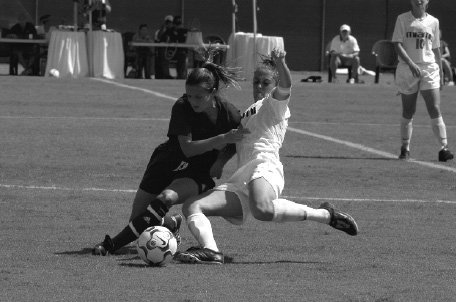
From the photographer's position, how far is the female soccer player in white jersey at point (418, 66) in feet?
49.2

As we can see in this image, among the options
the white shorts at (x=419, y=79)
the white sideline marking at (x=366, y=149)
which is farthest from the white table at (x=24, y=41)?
the white shorts at (x=419, y=79)

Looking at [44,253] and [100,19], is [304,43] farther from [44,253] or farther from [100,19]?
[44,253]

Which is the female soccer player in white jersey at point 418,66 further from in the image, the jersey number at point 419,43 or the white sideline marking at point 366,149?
the white sideline marking at point 366,149

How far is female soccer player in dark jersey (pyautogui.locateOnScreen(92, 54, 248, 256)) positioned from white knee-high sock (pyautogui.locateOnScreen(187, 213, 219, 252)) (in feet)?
0.72

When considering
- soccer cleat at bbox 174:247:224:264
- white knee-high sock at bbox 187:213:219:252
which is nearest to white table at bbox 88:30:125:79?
white knee-high sock at bbox 187:213:219:252

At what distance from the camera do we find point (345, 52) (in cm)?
3409

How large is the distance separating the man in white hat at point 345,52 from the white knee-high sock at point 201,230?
2603 centimetres

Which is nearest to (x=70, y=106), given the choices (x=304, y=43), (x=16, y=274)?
(x=16, y=274)

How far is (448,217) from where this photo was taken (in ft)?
34.0

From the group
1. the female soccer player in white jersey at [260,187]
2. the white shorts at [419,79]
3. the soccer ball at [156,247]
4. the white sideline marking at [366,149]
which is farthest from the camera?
the white shorts at [419,79]

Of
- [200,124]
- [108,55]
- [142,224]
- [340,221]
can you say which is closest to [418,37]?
[340,221]

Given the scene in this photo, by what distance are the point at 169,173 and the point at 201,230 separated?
→ 0.64 meters

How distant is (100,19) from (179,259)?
24915 millimetres

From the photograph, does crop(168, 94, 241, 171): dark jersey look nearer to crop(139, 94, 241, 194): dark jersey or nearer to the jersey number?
crop(139, 94, 241, 194): dark jersey
